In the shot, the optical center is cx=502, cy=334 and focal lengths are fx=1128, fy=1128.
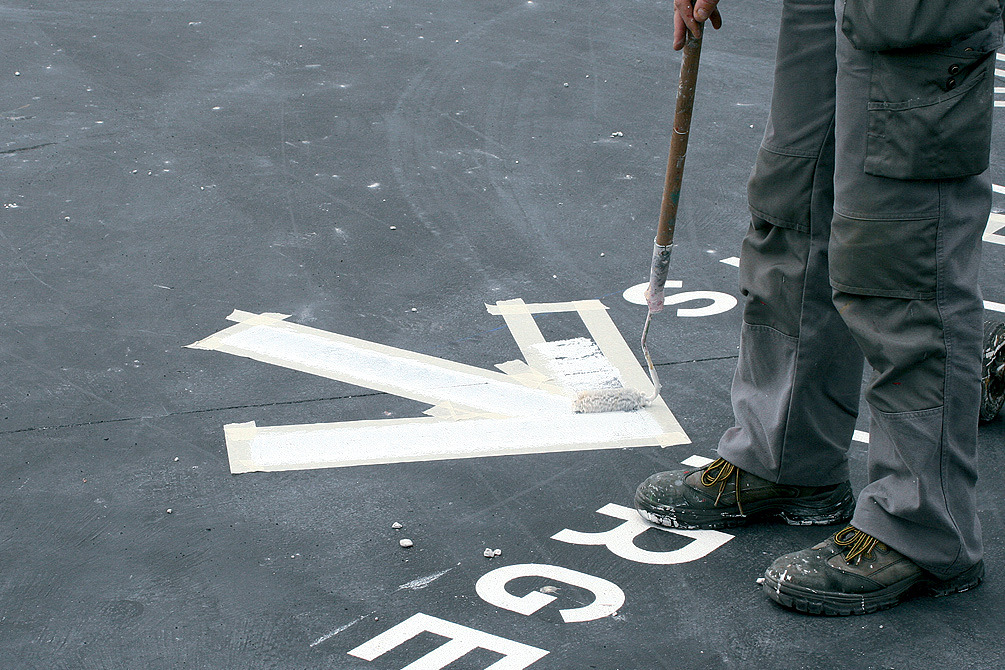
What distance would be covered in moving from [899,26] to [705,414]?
155 cm

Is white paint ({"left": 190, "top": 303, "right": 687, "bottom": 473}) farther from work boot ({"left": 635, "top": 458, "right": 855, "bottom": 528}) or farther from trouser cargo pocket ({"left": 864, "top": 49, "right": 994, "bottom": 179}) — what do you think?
trouser cargo pocket ({"left": 864, "top": 49, "right": 994, "bottom": 179})

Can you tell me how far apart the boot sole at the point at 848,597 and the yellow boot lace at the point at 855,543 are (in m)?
0.09

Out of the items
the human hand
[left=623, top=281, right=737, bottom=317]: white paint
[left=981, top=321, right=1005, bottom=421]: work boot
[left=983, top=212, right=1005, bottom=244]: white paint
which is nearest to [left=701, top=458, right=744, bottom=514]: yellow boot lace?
[left=981, top=321, right=1005, bottom=421]: work boot

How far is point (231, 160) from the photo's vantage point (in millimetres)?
5609

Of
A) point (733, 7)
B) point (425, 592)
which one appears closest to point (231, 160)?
point (425, 592)

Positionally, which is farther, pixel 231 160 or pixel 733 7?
pixel 733 7

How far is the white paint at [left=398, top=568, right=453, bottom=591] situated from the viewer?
8.93ft

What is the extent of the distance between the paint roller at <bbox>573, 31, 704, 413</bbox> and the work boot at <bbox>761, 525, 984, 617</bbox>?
0.86 meters

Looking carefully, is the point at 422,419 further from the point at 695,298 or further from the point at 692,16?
the point at 692,16

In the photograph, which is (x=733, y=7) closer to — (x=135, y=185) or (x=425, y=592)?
(x=135, y=185)

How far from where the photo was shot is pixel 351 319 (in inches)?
164

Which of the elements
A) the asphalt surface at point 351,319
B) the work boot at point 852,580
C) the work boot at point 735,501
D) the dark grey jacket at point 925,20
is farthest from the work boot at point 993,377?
the dark grey jacket at point 925,20

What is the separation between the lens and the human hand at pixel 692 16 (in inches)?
109

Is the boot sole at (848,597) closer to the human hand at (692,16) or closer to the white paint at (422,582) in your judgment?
the white paint at (422,582)
